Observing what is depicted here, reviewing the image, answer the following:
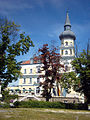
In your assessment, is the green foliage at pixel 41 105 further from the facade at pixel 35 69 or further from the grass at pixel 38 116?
the facade at pixel 35 69

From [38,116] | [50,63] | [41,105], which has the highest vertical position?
[50,63]

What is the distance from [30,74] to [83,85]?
29.2 m

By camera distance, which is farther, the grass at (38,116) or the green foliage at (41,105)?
the green foliage at (41,105)

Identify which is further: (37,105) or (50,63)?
(50,63)

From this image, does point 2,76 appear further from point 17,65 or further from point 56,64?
point 56,64

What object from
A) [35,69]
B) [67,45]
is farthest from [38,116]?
[67,45]

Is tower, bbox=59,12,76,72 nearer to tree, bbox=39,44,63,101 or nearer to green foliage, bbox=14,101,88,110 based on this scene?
tree, bbox=39,44,63,101

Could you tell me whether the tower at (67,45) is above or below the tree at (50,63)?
above

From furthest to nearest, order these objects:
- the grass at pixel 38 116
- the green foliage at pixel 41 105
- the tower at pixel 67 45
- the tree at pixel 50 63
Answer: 1. the tower at pixel 67 45
2. the tree at pixel 50 63
3. the green foliage at pixel 41 105
4. the grass at pixel 38 116

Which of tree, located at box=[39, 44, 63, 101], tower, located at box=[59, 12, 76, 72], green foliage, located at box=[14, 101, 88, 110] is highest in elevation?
tower, located at box=[59, 12, 76, 72]

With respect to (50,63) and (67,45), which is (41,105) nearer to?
(50,63)

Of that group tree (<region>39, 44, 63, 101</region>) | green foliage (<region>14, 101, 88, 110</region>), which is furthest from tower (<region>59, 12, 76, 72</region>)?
green foliage (<region>14, 101, 88, 110</region>)

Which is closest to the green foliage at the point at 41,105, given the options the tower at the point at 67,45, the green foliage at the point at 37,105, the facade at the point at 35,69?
the green foliage at the point at 37,105

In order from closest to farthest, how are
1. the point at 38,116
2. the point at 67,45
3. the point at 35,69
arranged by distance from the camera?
the point at 38,116 → the point at 35,69 → the point at 67,45
